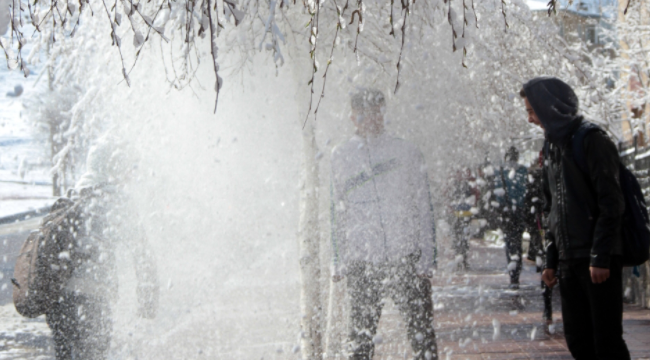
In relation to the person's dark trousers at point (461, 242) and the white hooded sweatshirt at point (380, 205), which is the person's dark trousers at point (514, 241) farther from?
the white hooded sweatshirt at point (380, 205)

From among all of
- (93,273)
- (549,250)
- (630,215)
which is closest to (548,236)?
(549,250)

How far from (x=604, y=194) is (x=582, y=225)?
18 centimetres

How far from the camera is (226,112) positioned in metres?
13.7

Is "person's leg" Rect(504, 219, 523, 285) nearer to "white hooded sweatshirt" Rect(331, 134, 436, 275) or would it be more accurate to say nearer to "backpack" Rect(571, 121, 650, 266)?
"white hooded sweatshirt" Rect(331, 134, 436, 275)

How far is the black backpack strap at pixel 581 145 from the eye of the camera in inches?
125

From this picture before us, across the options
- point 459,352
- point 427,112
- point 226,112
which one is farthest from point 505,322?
point 226,112

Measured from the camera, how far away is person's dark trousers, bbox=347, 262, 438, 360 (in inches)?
147

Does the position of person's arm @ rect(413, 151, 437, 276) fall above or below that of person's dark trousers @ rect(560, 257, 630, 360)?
above

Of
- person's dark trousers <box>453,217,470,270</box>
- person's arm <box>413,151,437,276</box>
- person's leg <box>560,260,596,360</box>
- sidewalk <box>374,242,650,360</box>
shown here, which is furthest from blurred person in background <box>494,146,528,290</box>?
person's leg <box>560,260,596,360</box>

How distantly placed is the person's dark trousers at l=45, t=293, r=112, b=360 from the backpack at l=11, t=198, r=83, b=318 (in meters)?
0.10

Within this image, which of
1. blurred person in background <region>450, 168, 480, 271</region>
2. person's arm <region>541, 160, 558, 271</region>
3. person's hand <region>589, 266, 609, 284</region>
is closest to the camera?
person's hand <region>589, 266, 609, 284</region>

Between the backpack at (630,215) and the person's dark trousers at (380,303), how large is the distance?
107 cm

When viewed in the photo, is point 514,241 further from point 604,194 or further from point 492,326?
point 604,194

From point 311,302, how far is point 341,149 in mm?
1827
